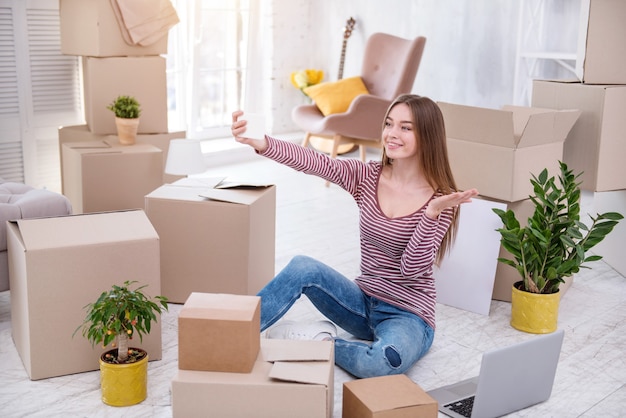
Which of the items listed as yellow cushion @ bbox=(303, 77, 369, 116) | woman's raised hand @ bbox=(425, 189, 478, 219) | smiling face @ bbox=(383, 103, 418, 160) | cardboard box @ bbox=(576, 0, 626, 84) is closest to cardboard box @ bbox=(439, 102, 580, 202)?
cardboard box @ bbox=(576, 0, 626, 84)

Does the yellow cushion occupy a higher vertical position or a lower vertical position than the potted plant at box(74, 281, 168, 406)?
higher

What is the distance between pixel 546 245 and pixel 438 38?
3456 millimetres

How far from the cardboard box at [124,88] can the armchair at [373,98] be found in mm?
1329

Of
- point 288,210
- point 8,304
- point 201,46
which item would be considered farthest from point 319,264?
point 201,46

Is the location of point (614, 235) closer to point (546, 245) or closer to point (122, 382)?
point (546, 245)

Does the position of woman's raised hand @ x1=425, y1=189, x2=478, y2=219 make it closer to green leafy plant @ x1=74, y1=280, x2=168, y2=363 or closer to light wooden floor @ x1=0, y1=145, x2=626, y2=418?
light wooden floor @ x1=0, y1=145, x2=626, y2=418

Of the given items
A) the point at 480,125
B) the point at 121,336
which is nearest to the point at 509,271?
the point at 480,125

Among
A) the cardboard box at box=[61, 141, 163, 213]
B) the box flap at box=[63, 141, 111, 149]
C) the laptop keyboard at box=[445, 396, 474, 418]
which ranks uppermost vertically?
the box flap at box=[63, 141, 111, 149]

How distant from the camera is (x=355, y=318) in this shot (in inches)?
106

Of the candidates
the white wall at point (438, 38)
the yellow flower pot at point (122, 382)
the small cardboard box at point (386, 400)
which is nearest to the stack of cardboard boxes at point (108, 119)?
the yellow flower pot at point (122, 382)

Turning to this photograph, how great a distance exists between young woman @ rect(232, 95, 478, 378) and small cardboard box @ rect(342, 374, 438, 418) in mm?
251

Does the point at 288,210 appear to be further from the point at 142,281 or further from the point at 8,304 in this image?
the point at 142,281

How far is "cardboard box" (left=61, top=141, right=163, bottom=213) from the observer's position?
363 centimetres

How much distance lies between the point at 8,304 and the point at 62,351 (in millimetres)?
780
